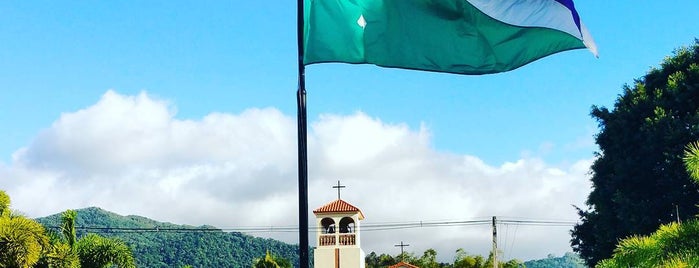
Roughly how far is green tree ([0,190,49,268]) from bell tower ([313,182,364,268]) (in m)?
17.2

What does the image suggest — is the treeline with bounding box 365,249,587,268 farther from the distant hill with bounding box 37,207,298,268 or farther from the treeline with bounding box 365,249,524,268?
the distant hill with bounding box 37,207,298,268

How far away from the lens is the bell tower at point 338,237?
104ft

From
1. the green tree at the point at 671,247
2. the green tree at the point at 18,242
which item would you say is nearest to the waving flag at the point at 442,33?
the green tree at the point at 671,247

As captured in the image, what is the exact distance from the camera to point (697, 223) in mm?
7797

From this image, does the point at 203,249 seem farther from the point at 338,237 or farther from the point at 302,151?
the point at 302,151

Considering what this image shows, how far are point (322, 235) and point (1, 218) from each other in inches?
737

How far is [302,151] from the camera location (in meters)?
5.98

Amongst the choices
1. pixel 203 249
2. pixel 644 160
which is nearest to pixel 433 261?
pixel 644 160

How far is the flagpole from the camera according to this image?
19.1 ft

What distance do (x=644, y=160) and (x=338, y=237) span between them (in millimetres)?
12036

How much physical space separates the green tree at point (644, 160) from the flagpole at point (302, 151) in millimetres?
19081

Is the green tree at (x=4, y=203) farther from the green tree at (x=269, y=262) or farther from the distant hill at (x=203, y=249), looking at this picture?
the distant hill at (x=203, y=249)

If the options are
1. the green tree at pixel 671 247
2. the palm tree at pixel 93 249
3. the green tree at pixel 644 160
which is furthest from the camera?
the green tree at pixel 644 160

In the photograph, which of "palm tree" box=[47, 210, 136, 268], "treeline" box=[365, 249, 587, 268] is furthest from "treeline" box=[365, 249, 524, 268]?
"palm tree" box=[47, 210, 136, 268]
